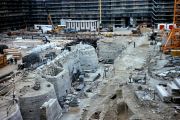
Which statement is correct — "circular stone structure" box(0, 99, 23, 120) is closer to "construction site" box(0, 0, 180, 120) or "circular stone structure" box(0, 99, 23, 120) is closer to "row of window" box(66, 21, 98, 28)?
"construction site" box(0, 0, 180, 120)

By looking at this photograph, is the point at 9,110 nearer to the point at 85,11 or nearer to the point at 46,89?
the point at 46,89

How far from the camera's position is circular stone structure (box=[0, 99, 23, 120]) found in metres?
21.4

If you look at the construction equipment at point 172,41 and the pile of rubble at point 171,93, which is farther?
the construction equipment at point 172,41

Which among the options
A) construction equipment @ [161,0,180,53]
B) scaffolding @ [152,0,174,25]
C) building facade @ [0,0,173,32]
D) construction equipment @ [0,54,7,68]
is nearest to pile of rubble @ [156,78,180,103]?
construction equipment @ [161,0,180,53]

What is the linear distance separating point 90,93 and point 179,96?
13.5 m

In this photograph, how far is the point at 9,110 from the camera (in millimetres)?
22219

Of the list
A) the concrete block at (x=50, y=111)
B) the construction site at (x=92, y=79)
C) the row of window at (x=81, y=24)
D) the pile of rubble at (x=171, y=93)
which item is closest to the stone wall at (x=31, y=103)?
the construction site at (x=92, y=79)

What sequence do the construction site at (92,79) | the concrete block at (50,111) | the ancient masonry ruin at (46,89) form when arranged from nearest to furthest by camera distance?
the construction site at (92,79) → the concrete block at (50,111) → the ancient masonry ruin at (46,89)

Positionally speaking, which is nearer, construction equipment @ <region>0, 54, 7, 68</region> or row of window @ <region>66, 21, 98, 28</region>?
construction equipment @ <region>0, 54, 7, 68</region>

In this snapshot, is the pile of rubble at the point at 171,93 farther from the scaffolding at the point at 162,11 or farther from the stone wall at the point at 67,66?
the scaffolding at the point at 162,11

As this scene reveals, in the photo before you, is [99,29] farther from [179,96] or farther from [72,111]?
[179,96]

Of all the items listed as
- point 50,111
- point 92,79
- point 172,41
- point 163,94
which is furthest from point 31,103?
point 172,41

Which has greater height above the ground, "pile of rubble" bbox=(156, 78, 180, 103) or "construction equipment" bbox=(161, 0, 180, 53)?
"construction equipment" bbox=(161, 0, 180, 53)

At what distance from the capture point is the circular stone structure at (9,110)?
70.3 ft
